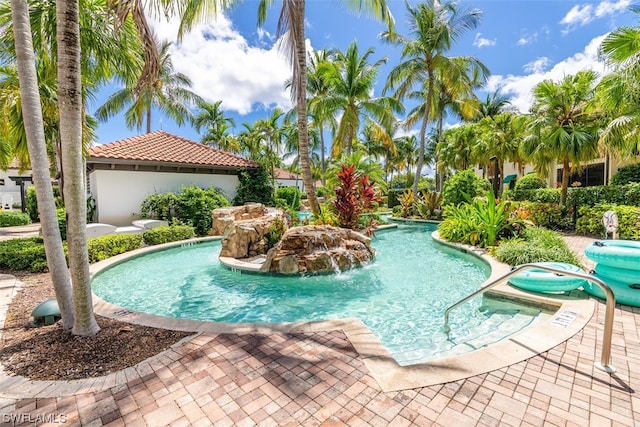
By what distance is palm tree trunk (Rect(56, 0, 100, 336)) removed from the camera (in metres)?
3.47

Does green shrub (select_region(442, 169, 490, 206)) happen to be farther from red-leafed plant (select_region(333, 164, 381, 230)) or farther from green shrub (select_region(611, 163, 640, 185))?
green shrub (select_region(611, 163, 640, 185))

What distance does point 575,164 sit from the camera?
12.7 m

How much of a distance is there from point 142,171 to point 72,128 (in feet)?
41.8

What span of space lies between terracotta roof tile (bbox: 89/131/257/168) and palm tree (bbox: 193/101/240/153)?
15.0 metres

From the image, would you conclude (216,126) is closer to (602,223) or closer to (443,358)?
(602,223)

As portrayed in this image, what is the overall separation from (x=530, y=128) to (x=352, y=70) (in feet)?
35.0

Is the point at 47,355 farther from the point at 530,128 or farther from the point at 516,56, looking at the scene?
the point at 516,56

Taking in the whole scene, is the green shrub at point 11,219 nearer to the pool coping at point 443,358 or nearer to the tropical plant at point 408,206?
the pool coping at point 443,358

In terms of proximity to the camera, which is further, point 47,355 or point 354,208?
point 354,208

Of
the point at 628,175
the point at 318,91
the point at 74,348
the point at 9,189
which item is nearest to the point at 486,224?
the point at 74,348

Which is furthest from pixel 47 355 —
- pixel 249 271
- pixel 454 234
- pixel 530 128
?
pixel 530 128

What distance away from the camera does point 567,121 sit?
1265cm

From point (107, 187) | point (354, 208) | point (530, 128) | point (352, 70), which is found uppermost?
point (352, 70)

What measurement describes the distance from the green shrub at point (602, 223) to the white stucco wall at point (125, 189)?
737 inches
